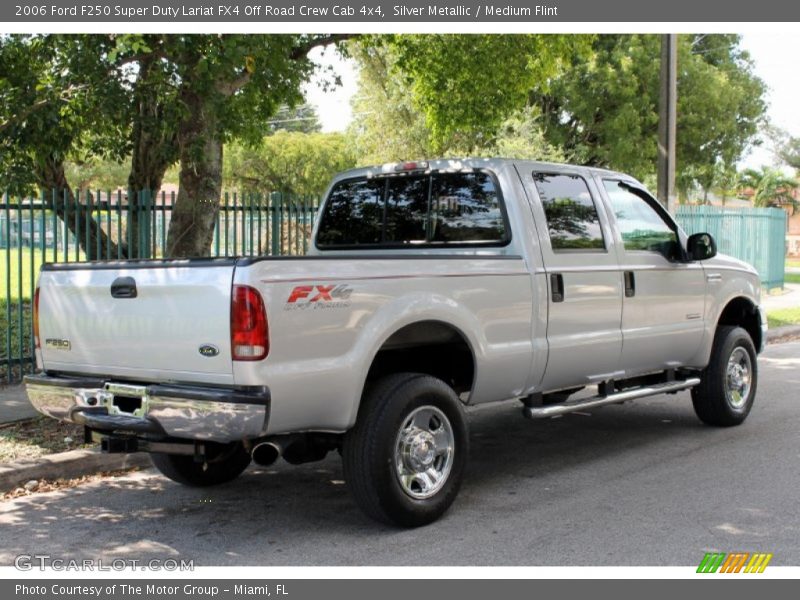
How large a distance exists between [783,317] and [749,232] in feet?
19.2

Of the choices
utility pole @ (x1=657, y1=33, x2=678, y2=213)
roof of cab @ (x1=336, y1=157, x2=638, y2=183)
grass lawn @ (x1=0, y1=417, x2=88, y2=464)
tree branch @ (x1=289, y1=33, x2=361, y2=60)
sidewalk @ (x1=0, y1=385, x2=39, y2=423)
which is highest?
tree branch @ (x1=289, y1=33, x2=361, y2=60)

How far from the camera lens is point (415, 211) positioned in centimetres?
685

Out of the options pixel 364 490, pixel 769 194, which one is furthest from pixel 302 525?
pixel 769 194

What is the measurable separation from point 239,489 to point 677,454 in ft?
10.8

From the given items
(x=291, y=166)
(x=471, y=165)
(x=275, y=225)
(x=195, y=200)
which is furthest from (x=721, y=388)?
(x=291, y=166)

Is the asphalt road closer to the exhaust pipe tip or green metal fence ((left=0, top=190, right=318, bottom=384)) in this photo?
the exhaust pipe tip

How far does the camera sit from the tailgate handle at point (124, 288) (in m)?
5.14

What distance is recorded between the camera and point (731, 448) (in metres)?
7.48

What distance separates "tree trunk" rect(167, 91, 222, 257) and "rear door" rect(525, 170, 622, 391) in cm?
390

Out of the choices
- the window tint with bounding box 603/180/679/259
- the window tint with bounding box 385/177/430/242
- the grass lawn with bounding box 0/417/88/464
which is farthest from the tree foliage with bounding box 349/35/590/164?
the grass lawn with bounding box 0/417/88/464

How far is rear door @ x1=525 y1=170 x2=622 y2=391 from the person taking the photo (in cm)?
643

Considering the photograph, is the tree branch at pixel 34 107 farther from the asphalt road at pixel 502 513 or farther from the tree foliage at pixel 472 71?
the tree foliage at pixel 472 71

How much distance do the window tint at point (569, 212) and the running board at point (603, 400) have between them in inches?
42.3

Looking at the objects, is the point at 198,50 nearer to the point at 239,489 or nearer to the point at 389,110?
the point at 239,489
